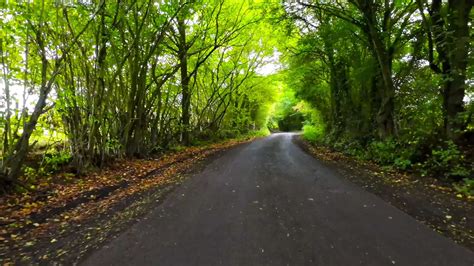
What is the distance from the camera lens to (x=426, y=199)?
590 cm

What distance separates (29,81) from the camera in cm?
864

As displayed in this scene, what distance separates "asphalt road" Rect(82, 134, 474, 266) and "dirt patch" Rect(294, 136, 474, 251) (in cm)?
27

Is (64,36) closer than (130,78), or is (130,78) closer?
(64,36)

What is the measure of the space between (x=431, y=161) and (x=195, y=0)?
9113 millimetres

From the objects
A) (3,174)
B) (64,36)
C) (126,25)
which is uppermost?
(126,25)

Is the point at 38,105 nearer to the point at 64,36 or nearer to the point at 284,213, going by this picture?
the point at 64,36

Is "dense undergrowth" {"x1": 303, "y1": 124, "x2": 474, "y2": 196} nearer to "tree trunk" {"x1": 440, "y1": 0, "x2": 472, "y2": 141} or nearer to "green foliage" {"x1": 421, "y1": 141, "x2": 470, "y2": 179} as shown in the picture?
"green foliage" {"x1": 421, "y1": 141, "x2": 470, "y2": 179}

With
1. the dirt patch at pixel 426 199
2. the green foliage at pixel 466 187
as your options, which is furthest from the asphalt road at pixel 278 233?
the green foliage at pixel 466 187

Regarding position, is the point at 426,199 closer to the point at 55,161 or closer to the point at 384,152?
the point at 384,152

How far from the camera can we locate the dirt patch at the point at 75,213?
4234 mm

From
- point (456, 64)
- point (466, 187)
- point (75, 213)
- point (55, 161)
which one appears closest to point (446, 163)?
point (466, 187)

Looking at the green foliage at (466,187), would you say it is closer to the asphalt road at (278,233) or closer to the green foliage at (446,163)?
the green foliage at (446,163)

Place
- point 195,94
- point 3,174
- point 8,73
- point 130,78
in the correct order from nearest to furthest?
point 3,174
point 8,73
point 130,78
point 195,94

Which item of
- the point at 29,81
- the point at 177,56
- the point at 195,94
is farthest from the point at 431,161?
the point at 195,94
